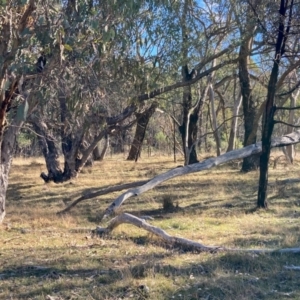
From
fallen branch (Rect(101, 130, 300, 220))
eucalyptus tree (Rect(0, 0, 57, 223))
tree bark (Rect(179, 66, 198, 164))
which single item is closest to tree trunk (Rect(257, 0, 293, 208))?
fallen branch (Rect(101, 130, 300, 220))

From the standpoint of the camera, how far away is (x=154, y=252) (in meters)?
8.06

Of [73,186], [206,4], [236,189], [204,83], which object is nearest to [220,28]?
[206,4]

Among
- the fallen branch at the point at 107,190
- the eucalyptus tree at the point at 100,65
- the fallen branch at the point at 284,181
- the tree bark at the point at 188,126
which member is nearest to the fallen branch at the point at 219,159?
the fallen branch at the point at 107,190

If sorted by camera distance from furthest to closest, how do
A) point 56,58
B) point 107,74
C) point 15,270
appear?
point 107,74
point 56,58
point 15,270

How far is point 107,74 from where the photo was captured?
11891 mm

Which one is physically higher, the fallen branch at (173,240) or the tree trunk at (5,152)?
the tree trunk at (5,152)

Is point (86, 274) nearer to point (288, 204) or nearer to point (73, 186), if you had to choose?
point (288, 204)

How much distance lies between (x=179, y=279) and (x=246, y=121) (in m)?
15.3

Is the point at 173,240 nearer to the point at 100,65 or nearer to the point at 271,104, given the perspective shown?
the point at 100,65

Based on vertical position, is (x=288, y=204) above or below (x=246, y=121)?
below

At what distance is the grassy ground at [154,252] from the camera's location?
20.6 ft

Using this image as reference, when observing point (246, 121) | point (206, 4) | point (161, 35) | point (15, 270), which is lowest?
point (15, 270)

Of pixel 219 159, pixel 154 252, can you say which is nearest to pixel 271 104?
pixel 219 159

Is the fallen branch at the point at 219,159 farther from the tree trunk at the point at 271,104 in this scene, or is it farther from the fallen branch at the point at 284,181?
the fallen branch at the point at 284,181
